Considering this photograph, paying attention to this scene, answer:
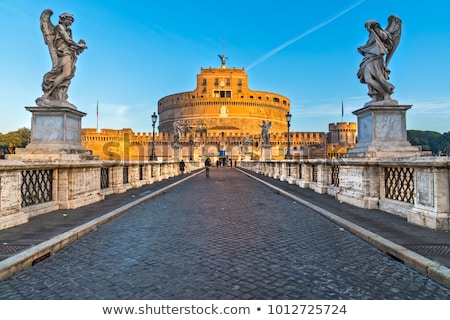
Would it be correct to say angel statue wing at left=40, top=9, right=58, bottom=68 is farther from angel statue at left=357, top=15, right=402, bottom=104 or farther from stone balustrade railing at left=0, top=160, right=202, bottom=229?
angel statue at left=357, top=15, right=402, bottom=104

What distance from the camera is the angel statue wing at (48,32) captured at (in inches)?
312

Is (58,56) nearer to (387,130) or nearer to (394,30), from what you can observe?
(387,130)

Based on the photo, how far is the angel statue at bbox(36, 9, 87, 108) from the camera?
25.8 ft

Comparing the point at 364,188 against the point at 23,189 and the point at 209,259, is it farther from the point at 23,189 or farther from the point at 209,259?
the point at 23,189

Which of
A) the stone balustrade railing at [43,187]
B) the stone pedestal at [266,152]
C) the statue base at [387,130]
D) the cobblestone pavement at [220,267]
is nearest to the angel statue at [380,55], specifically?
the statue base at [387,130]

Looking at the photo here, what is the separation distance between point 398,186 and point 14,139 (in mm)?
96559

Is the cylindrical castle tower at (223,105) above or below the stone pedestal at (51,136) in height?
above

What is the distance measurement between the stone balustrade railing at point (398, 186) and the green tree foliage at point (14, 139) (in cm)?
8960

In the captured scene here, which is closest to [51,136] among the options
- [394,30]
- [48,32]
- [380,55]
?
[48,32]

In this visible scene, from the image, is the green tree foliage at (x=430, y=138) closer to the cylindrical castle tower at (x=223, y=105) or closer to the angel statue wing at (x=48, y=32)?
the cylindrical castle tower at (x=223, y=105)

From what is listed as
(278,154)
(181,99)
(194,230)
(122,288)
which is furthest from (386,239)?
(181,99)

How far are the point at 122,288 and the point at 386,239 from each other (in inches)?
134

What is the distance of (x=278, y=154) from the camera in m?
79.8

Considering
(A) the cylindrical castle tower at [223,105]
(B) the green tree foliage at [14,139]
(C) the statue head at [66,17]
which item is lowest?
(C) the statue head at [66,17]
